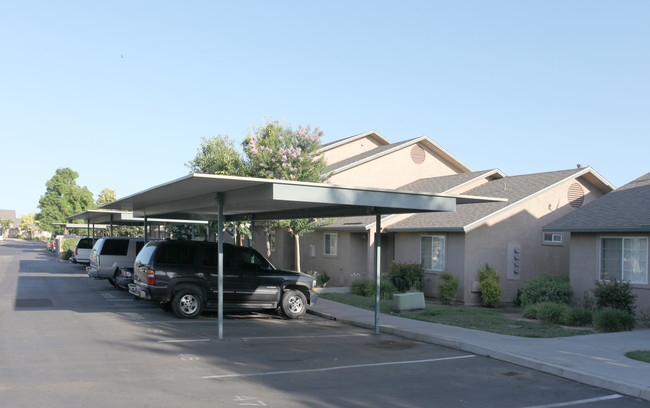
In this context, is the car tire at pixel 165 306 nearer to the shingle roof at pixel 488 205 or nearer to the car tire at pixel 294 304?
the car tire at pixel 294 304

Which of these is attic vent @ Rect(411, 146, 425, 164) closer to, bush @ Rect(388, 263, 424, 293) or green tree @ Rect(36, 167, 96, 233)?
bush @ Rect(388, 263, 424, 293)

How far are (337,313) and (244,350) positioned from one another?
5813 mm

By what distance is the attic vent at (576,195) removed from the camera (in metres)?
22.2

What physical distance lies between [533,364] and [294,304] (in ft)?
23.9

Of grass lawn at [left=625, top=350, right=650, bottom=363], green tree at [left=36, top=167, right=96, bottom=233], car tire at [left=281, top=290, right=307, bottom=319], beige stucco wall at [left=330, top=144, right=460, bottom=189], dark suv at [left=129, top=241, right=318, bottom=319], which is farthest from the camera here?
green tree at [left=36, top=167, right=96, bottom=233]

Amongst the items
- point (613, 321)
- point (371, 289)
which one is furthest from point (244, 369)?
point (371, 289)

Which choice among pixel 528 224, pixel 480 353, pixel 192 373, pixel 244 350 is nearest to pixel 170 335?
pixel 244 350

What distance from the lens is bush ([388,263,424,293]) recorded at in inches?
841

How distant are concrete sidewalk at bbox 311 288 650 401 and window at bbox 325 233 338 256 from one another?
1097cm

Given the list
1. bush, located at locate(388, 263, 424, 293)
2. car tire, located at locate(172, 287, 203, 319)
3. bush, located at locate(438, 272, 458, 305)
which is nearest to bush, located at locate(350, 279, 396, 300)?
bush, located at locate(388, 263, 424, 293)

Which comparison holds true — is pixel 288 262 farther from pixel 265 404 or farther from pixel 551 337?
pixel 265 404

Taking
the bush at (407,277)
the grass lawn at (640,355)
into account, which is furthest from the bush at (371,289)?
the grass lawn at (640,355)

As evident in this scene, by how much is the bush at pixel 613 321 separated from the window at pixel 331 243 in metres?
13.8

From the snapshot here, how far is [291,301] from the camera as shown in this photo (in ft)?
51.5
